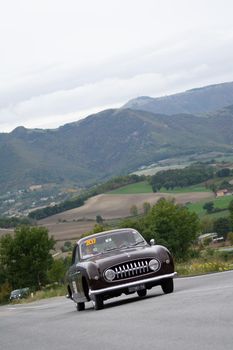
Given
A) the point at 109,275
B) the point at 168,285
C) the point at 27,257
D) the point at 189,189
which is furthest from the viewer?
the point at 189,189

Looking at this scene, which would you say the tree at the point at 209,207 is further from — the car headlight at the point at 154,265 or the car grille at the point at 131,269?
the car grille at the point at 131,269

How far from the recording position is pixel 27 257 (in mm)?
80750

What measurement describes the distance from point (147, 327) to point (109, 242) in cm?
605

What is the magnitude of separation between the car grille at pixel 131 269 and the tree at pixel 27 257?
6430cm

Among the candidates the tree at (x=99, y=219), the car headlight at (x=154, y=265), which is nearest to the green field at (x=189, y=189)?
the tree at (x=99, y=219)

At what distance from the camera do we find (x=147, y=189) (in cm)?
17050

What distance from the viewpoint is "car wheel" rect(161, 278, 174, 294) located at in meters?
16.4

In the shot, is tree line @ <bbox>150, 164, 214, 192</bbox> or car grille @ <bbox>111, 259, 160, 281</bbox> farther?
tree line @ <bbox>150, 164, 214, 192</bbox>

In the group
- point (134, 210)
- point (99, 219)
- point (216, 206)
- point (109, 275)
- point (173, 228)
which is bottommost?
point (216, 206)

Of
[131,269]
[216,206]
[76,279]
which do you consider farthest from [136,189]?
[131,269]

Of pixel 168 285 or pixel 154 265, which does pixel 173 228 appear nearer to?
pixel 168 285

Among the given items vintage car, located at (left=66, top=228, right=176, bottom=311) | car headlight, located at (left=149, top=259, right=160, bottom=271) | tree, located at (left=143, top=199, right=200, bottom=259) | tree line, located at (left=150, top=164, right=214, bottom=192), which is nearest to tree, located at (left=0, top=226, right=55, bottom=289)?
tree, located at (left=143, top=199, right=200, bottom=259)

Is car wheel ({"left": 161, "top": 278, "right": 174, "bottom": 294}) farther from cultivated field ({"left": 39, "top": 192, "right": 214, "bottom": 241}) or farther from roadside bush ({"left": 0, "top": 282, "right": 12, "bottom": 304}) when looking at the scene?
cultivated field ({"left": 39, "top": 192, "right": 214, "bottom": 241})

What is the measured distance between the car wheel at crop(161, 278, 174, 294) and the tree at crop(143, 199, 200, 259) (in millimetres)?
71564
